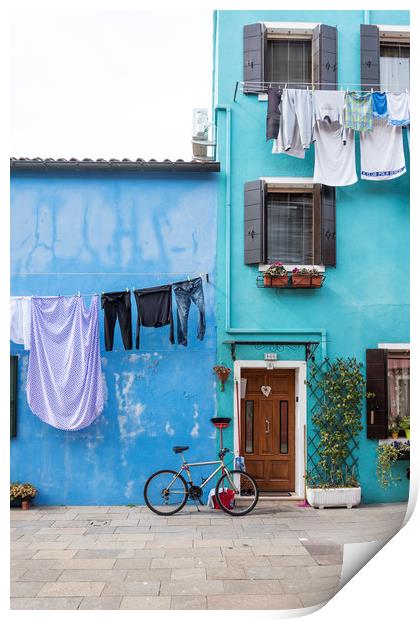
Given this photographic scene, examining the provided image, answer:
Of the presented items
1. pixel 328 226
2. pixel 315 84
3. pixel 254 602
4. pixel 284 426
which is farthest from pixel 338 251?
pixel 254 602

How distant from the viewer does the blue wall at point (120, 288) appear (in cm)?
514

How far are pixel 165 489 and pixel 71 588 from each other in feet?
5.32

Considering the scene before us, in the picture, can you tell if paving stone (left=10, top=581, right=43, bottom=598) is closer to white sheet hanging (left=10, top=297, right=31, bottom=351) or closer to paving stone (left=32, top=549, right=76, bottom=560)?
paving stone (left=32, top=549, right=76, bottom=560)

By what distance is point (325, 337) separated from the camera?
5320 millimetres

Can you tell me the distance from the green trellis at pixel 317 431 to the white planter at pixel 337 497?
13 centimetres

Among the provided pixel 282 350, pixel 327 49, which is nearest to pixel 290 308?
pixel 282 350

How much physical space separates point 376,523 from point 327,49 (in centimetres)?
391

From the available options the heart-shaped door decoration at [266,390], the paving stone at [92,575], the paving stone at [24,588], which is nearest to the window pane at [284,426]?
the heart-shaped door decoration at [266,390]

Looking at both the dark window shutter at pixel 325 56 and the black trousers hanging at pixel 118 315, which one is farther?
the dark window shutter at pixel 325 56

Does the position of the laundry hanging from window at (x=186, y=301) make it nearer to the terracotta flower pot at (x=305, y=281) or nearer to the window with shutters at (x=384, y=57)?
the terracotta flower pot at (x=305, y=281)

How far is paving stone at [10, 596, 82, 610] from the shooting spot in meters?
3.21

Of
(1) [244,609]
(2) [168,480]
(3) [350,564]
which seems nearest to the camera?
(1) [244,609]

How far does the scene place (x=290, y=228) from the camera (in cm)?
564
